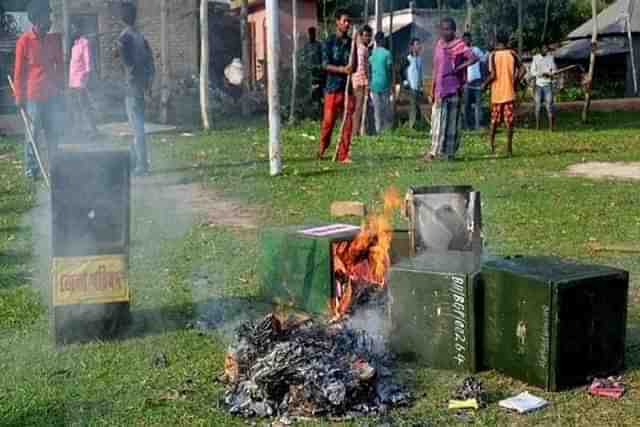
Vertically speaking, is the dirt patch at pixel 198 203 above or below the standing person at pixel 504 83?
below

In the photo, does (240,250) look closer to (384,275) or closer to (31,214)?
(384,275)

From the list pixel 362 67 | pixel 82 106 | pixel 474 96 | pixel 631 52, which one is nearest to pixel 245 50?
pixel 474 96

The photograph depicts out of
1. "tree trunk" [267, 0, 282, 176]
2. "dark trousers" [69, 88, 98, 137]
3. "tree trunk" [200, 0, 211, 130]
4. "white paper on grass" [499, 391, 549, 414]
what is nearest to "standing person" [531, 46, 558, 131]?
"tree trunk" [200, 0, 211, 130]

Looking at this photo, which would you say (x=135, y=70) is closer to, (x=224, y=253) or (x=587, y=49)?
(x=224, y=253)

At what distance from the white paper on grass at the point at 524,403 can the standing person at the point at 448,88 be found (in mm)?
9709

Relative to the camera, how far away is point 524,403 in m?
4.71

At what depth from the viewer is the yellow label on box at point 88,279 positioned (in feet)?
18.7

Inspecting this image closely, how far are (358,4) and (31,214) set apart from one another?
95.2ft

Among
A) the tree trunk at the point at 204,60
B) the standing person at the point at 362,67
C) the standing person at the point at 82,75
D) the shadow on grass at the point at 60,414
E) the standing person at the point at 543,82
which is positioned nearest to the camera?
the shadow on grass at the point at 60,414

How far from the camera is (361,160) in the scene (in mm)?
14305

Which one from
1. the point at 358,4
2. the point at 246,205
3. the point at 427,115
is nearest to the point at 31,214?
the point at 246,205

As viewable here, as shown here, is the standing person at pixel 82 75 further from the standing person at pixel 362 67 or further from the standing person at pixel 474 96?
the standing person at pixel 474 96

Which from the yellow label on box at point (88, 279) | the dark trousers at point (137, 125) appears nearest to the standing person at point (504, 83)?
the dark trousers at point (137, 125)

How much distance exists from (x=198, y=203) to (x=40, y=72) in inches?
105
